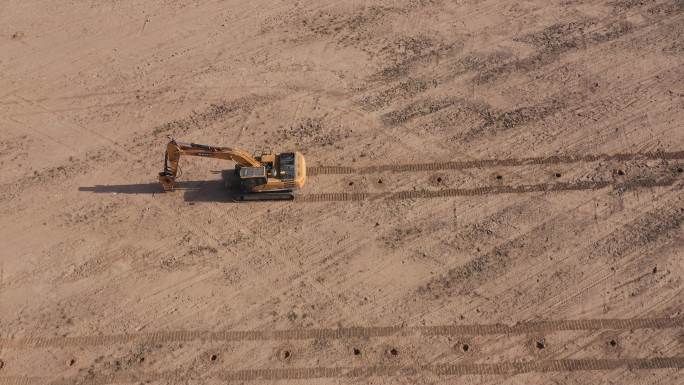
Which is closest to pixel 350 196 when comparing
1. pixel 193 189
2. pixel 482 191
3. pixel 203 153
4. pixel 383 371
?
pixel 482 191

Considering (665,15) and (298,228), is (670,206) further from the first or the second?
(298,228)

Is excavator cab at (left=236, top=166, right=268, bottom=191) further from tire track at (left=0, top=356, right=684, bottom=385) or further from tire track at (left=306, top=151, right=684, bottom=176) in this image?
tire track at (left=0, top=356, right=684, bottom=385)

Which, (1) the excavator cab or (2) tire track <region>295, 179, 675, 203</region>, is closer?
(1) the excavator cab

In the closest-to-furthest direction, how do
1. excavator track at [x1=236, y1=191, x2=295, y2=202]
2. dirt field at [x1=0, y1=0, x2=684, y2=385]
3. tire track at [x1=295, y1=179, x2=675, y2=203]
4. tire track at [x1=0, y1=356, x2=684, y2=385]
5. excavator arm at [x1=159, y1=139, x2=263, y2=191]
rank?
tire track at [x1=0, y1=356, x2=684, y2=385] < dirt field at [x1=0, y1=0, x2=684, y2=385] < excavator arm at [x1=159, y1=139, x2=263, y2=191] < excavator track at [x1=236, y1=191, x2=295, y2=202] < tire track at [x1=295, y1=179, x2=675, y2=203]

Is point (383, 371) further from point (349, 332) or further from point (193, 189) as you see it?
point (193, 189)

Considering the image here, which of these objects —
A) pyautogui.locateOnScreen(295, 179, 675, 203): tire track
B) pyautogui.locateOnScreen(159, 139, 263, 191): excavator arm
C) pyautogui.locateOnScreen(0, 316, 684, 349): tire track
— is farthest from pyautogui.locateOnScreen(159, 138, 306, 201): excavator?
pyautogui.locateOnScreen(0, 316, 684, 349): tire track

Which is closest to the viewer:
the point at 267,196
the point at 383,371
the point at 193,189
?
the point at 383,371
